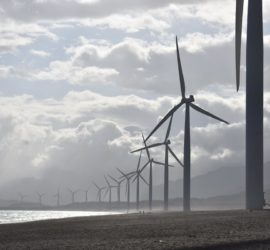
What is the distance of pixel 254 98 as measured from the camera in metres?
50.5

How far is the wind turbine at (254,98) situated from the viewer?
5053cm

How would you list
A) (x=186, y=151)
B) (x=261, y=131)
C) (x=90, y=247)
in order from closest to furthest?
(x=90, y=247) < (x=261, y=131) < (x=186, y=151)

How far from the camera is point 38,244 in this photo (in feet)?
100

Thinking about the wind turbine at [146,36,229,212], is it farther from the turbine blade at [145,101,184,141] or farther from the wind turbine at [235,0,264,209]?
the wind turbine at [235,0,264,209]

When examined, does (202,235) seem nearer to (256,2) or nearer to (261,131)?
(261,131)

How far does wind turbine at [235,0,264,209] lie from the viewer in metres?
50.5

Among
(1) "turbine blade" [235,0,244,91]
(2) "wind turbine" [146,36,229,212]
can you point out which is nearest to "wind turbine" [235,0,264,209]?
(1) "turbine blade" [235,0,244,91]

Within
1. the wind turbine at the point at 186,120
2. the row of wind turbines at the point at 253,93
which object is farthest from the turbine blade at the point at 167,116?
the row of wind turbines at the point at 253,93

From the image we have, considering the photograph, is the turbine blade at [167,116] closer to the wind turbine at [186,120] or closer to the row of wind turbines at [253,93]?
the wind turbine at [186,120]

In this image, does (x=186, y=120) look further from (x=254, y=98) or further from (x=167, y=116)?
(x=254, y=98)

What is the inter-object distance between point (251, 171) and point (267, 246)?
27382mm

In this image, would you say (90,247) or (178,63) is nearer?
(90,247)

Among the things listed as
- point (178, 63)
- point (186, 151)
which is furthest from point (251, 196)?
point (178, 63)

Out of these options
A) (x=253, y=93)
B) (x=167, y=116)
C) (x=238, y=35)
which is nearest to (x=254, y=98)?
(x=253, y=93)
